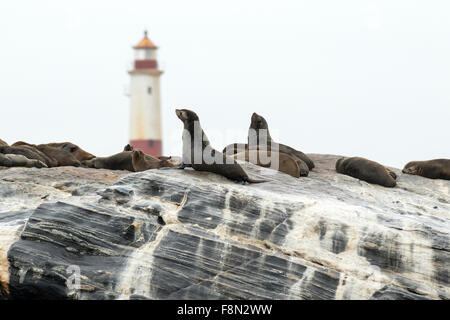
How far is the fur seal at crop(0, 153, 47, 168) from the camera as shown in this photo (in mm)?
14984

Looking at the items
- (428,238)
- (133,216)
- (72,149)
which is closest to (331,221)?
(428,238)

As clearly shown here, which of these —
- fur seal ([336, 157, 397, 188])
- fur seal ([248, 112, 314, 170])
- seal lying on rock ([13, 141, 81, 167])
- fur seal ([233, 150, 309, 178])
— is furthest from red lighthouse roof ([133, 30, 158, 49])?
fur seal ([233, 150, 309, 178])

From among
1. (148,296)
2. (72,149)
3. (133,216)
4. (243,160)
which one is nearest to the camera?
(148,296)

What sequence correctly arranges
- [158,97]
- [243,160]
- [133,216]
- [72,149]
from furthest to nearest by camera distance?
[158,97], [72,149], [243,160], [133,216]

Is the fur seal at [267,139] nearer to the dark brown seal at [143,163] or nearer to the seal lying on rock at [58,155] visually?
the dark brown seal at [143,163]

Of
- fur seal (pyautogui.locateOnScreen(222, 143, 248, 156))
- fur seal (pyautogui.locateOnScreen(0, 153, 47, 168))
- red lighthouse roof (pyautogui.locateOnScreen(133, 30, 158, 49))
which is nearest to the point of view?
fur seal (pyautogui.locateOnScreen(0, 153, 47, 168))

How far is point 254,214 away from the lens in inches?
448

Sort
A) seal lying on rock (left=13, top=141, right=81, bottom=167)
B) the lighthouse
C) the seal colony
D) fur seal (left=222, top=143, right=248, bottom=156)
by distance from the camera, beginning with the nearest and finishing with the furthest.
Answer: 1. the seal colony
2. fur seal (left=222, top=143, right=248, bottom=156)
3. seal lying on rock (left=13, top=141, right=81, bottom=167)
4. the lighthouse

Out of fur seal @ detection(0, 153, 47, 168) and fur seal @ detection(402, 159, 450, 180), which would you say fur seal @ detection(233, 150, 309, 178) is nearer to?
→ fur seal @ detection(402, 159, 450, 180)

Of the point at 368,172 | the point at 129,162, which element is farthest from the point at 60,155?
the point at 368,172

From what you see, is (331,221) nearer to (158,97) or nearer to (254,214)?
(254,214)

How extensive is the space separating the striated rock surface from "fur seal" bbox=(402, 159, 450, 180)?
4.91m
